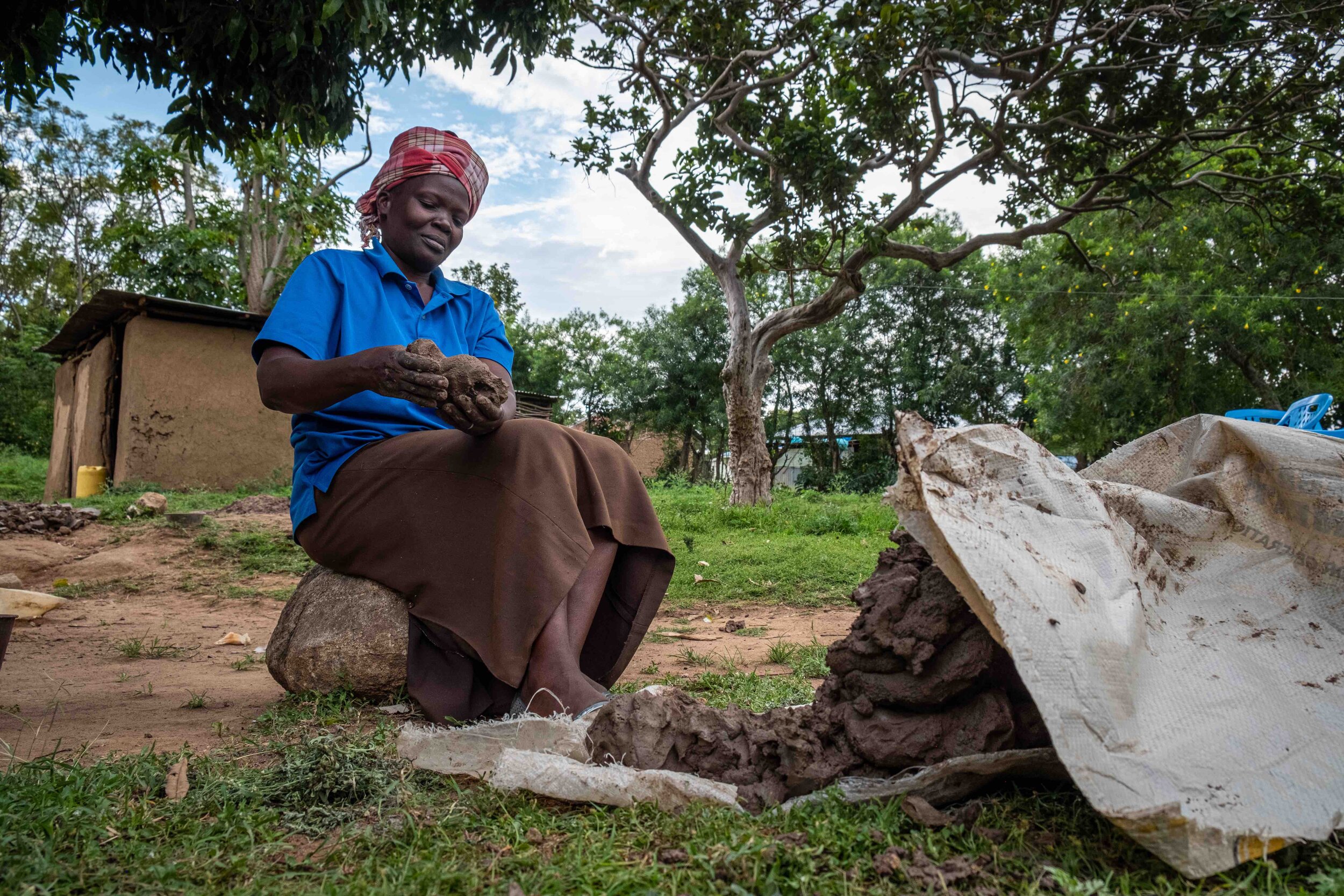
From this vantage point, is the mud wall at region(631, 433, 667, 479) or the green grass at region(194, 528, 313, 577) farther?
the mud wall at region(631, 433, 667, 479)

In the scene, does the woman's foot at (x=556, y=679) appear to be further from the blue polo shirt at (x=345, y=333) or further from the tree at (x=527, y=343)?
the tree at (x=527, y=343)

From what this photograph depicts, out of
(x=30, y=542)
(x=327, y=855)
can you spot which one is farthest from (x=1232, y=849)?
(x=30, y=542)

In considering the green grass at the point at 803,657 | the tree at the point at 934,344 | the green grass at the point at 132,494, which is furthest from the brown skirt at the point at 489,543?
the tree at the point at 934,344

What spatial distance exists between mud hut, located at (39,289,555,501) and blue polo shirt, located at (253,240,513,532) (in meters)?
7.57

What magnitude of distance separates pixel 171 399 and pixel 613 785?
36.0 feet

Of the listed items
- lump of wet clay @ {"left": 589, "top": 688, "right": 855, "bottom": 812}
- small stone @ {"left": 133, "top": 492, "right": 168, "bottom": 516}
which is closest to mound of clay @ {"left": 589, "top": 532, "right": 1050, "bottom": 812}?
lump of wet clay @ {"left": 589, "top": 688, "right": 855, "bottom": 812}

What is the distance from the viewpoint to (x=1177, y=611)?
1535 mm

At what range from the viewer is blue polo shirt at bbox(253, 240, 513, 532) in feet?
7.54

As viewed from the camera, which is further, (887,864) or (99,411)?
(99,411)

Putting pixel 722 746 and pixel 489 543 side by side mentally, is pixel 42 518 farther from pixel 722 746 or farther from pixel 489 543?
pixel 722 746

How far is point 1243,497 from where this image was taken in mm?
1693

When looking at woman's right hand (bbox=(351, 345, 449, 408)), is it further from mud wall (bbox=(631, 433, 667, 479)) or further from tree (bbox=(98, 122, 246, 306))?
mud wall (bbox=(631, 433, 667, 479))

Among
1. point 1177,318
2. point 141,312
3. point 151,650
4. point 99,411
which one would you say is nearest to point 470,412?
point 151,650

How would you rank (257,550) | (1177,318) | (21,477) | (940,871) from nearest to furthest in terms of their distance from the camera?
(940,871), (257,550), (1177,318), (21,477)
